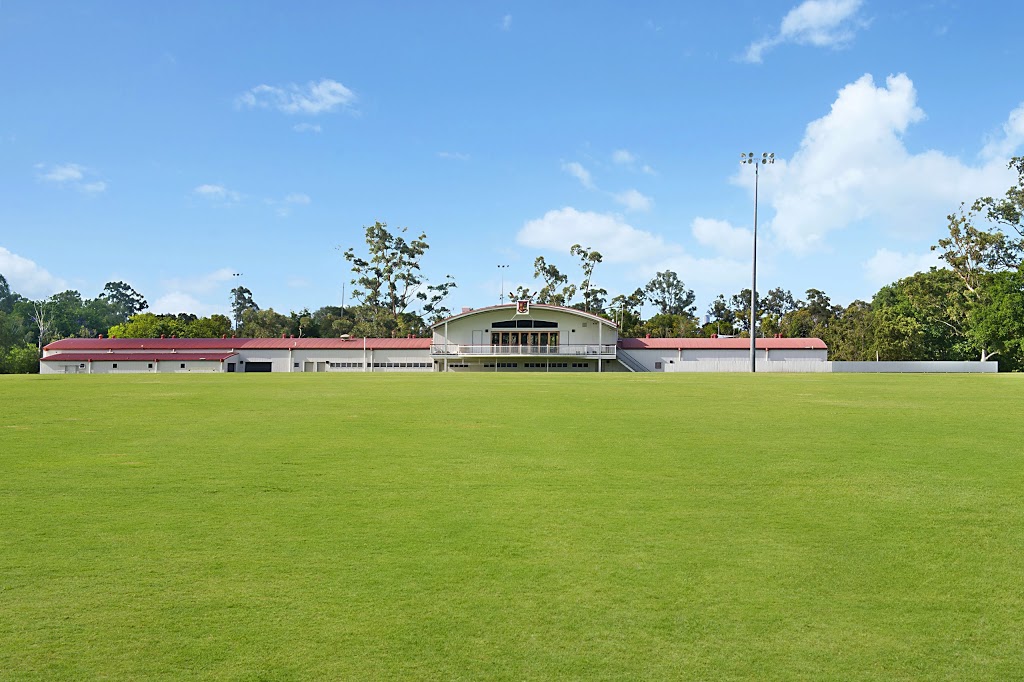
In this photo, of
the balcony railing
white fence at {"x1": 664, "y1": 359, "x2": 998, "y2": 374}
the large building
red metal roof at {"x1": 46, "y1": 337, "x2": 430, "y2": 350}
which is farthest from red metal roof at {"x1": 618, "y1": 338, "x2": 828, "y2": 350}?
red metal roof at {"x1": 46, "y1": 337, "x2": 430, "y2": 350}

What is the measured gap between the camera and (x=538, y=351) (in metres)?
75.6

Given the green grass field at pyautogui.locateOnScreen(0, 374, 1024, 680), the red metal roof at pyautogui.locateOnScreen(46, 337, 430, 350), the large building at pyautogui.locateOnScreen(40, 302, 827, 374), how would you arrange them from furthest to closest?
1. the red metal roof at pyautogui.locateOnScreen(46, 337, 430, 350)
2. the large building at pyautogui.locateOnScreen(40, 302, 827, 374)
3. the green grass field at pyautogui.locateOnScreen(0, 374, 1024, 680)

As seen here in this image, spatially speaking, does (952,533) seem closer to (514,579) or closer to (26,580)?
(514,579)

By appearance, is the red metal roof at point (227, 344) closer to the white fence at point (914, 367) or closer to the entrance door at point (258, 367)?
the entrance door at point (258, 367)

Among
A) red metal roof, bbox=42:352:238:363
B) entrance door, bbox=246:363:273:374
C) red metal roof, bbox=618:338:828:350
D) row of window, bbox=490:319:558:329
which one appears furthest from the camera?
entrance door, bbox=246:363:273:374

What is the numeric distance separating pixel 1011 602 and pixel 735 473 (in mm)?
4704

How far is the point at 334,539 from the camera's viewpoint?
6.38m

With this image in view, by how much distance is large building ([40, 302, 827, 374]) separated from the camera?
2977 inches

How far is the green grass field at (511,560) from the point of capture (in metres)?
4.21

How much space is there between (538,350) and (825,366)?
2682 cm

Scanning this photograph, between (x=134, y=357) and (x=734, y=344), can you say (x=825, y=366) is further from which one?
(x=134, y=357)

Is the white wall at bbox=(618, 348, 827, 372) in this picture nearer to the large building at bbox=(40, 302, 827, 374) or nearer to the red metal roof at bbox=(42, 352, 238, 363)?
the large building at bbox=(40, 302, 827, 374)

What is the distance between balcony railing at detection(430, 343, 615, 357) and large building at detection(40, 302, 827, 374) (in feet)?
0.32

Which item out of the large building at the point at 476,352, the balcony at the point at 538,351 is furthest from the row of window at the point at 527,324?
the balcony at the point at 538,351
